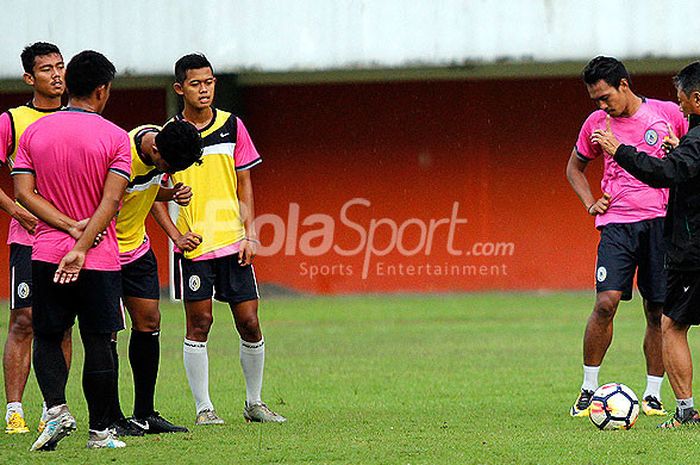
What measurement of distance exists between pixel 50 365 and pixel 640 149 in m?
4.22

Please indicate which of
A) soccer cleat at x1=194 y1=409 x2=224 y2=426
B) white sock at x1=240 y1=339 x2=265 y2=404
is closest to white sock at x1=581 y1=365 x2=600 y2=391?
white sock at x1=240 y1=339 x2=265 y2=404

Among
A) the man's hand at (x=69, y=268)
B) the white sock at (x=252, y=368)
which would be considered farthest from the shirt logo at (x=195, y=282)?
the man's hand at (x=69, y=268)

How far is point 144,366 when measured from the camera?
8297 mm

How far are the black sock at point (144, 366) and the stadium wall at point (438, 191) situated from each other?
16598mm

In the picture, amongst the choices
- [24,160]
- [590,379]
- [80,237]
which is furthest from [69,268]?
[590,379]

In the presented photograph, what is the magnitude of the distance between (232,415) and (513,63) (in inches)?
535

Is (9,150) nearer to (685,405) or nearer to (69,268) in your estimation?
(69,268)

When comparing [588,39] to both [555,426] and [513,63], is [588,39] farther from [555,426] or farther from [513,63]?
[555,426]

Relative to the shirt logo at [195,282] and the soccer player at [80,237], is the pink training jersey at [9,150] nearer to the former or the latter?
the shirt logo at [195,282]

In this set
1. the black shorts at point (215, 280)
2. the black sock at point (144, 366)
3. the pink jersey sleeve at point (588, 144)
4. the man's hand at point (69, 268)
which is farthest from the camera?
the pink jersey sleeve at point (588, 144)

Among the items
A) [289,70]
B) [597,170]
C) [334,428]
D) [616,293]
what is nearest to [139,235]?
[334,428]

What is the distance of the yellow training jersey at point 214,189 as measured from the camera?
867 centimetres

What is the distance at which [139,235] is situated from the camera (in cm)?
821

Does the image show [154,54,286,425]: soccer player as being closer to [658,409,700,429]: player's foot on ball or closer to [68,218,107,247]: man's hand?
[68,218,107,247]: man's hand
